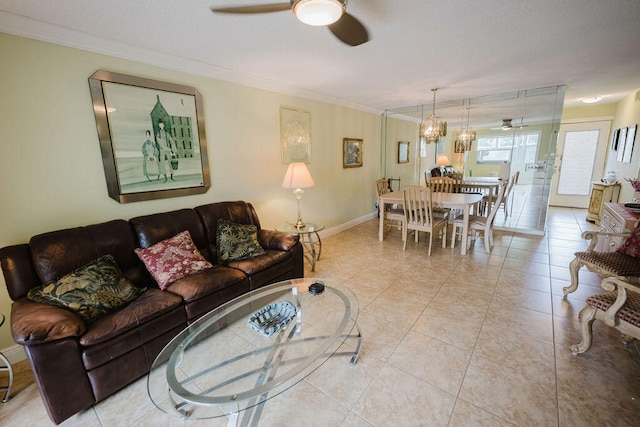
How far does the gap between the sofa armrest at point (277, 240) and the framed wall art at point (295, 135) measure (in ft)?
4.34

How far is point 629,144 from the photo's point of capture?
4.20 m

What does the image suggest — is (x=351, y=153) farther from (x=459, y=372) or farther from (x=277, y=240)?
(x=459, y=372)

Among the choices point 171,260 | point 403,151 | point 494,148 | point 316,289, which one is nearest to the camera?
point 316,289

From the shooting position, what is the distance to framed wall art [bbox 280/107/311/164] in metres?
3.79

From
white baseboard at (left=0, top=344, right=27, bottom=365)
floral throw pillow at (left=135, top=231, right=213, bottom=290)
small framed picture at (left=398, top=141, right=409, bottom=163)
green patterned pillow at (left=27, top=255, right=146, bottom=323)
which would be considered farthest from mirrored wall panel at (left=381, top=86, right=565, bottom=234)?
white baseboard at (left=0, top=344, right=27, bottom=365)

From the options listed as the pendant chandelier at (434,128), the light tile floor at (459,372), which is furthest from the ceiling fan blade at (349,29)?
the pendant chandelier at (434,128)

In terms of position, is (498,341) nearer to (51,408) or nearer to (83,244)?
(51,408)

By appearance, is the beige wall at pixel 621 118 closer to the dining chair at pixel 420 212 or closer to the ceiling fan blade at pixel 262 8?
the dining chair at pixel 420 212

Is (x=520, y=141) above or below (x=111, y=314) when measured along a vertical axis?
above

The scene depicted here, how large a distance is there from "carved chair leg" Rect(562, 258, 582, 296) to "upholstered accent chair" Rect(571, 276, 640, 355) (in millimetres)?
705

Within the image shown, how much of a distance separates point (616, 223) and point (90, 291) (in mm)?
4798

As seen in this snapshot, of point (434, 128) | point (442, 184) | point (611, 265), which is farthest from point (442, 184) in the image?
point (611, 265)

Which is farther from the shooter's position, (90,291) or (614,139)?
(614,139)

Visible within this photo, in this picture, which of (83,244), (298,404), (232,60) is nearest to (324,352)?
(298,404)
